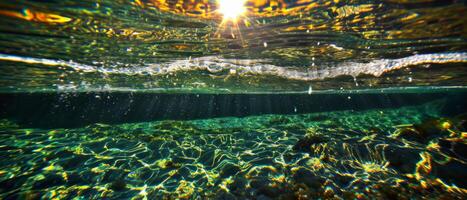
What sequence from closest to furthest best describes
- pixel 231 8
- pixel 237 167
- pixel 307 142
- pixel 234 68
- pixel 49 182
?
pixel 231 8 < pixel 49 182 < pixel 237 167 < pixel 307 142 < pixel 234 68

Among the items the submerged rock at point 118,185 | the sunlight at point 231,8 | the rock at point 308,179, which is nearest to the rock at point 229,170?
the rock at point 308,179

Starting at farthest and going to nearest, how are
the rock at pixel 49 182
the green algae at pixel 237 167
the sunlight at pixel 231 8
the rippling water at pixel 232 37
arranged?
the rock at pixel 49 182 < the green algae at pixel 237 167 < the rippling water at pixel 232 37 < the sunlight at pixel 231 8

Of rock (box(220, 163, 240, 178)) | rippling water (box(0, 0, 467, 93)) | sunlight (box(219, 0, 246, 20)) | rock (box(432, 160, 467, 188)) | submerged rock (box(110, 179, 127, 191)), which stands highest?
sunlight (box(219, 0, 246, 20))

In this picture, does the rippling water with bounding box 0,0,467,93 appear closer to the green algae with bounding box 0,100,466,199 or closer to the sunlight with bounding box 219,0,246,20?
the sunlight with bounding box 219,0,246,20

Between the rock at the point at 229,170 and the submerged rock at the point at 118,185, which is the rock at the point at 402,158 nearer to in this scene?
the rock at the point at 229,170

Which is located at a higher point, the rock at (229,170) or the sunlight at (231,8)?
the sunlight at (231,8)

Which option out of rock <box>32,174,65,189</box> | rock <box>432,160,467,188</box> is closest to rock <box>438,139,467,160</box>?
rock <box>432,160,467,188</box>

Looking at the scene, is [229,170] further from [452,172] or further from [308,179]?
[452,172]

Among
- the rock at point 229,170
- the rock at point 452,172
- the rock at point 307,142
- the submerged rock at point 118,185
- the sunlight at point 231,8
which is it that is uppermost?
the sunlight at point 231,8

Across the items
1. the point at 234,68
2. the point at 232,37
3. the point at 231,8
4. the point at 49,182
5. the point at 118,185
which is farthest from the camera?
the point at 234,68

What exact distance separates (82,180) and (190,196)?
3267mm

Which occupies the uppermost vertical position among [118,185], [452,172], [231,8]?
[231,8]

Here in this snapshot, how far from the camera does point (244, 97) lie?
65.9 feet

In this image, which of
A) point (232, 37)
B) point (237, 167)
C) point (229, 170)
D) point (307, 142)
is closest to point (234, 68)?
→ point (232, 37)
